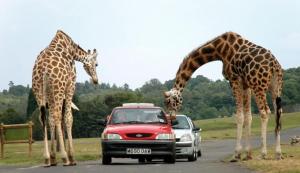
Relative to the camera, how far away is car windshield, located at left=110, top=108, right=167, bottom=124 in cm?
2500

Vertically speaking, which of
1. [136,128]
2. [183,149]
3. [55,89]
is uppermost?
[55,89]

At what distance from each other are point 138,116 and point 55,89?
276cm

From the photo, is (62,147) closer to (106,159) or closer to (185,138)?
(106,159)

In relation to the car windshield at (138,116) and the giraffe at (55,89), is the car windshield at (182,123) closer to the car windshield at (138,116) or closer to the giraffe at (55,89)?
the car windshield at (138,116)

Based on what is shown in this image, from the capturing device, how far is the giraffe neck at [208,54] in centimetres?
2612

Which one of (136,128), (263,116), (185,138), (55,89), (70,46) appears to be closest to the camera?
(136,128)

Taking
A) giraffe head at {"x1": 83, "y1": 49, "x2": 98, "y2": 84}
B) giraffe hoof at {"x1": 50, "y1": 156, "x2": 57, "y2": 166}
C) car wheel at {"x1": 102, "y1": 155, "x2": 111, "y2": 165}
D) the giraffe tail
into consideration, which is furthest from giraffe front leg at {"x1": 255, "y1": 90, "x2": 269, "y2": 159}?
giraffe hoof at {"x1": 50, "y1": 156, "x2": 57, "y2": 166}

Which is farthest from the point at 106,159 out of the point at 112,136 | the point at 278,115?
the point at 278,115

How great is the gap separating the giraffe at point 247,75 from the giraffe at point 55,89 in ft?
16.2

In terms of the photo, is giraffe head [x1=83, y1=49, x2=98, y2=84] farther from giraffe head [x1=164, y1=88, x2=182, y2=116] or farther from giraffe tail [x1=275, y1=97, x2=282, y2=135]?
giraffe tail [x1=275, y1=97, x2=282, y2=135]

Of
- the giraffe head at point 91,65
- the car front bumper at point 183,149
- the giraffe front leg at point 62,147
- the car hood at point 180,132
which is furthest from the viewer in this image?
the car hood at point 180,132

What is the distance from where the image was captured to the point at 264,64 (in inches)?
970

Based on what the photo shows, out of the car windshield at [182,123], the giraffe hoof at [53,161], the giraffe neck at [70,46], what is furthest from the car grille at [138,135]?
the car windshield at [182,123]

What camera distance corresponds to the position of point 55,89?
25500 mm
